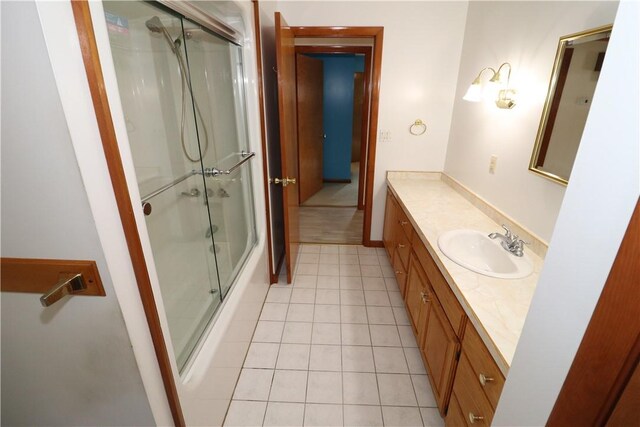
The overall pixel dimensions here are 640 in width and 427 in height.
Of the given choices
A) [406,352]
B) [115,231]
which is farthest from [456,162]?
[115,231]

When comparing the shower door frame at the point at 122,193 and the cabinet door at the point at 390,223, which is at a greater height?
the shower door frame at the point at 122,193

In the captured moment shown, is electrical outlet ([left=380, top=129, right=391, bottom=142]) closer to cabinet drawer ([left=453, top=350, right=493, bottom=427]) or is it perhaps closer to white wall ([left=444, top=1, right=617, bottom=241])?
white wall ([left=444, top=1, right=617, bottom=241])

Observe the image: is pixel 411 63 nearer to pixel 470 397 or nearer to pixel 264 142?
pixel 264 142

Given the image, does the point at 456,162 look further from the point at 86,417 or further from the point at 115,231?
the point at 86,417

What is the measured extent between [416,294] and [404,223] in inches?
21.6

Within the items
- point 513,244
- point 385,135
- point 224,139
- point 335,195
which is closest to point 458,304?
point 513,244

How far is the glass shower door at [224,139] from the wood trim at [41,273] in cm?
101

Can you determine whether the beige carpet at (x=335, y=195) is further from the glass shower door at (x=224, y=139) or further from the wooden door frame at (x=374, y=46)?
the glass shower door at (x=224, y=139)

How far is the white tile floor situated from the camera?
1.48 meters

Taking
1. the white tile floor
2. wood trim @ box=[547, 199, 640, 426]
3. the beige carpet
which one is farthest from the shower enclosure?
the beige carpet

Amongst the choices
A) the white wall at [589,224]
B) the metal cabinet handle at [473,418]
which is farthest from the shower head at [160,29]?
the metal cabinet handle at [473,418]

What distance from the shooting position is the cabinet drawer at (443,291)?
3.83 ft

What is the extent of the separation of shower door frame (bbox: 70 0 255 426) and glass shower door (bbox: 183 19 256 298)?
788 millimetres

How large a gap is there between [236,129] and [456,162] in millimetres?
1763
